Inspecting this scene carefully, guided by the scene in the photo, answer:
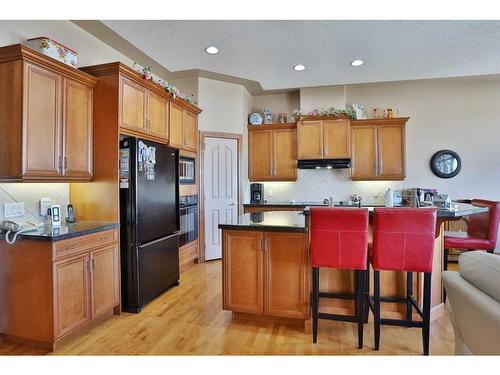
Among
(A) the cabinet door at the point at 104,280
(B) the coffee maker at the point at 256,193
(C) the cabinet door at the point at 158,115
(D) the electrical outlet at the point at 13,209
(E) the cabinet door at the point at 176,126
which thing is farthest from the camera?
(B) the coffee maker at the point at 256,193

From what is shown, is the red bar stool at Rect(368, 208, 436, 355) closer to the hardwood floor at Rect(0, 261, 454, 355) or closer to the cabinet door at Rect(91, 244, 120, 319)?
the hardwood floor at Rect(0, 261, 454, 355)

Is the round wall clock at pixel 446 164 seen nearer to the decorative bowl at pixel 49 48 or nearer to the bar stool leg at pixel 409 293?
the bar stool leg at pixel 409 293

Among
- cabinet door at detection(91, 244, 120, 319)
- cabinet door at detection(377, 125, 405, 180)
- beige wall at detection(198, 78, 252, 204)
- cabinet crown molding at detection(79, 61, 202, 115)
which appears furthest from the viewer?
cabinet door at detection(377, 125, 405, 180)

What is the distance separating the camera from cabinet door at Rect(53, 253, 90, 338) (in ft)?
7.07

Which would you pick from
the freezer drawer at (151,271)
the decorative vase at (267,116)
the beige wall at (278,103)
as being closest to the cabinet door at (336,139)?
the beige wall at (278,103)

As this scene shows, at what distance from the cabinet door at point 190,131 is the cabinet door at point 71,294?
7.08 feet

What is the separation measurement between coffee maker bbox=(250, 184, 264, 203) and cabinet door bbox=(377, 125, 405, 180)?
202cm

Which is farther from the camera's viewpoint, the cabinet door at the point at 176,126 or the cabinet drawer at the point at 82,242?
the cabinet door at the point at 176,126

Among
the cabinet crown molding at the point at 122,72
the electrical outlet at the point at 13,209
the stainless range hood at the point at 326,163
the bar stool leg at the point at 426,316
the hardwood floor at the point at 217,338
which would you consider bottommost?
the hardwood floor at the point at 217,338

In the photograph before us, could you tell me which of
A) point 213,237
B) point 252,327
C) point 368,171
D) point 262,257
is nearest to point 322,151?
point 368,171

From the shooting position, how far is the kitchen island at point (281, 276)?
2.45 metres

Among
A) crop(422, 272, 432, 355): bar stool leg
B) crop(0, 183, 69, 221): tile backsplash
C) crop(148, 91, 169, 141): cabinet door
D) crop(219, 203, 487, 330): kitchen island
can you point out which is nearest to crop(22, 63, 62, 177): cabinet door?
crop(0, 183, 69, 221): tile backsplash

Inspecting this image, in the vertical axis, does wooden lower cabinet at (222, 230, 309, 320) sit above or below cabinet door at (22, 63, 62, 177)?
below
